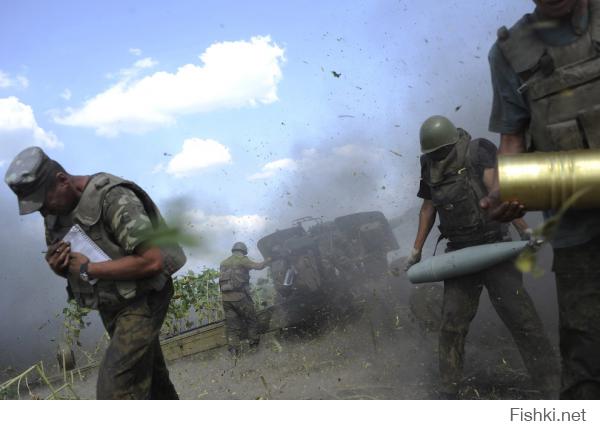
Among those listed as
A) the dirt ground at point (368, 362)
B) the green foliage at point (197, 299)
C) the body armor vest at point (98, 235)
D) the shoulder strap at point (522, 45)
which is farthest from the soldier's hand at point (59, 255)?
the green foliage at point (197, 299)

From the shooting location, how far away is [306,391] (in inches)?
234

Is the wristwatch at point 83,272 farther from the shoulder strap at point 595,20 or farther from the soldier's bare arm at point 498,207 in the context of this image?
the shoulder strap at point 595,20

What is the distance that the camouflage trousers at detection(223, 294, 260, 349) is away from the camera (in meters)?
9.23

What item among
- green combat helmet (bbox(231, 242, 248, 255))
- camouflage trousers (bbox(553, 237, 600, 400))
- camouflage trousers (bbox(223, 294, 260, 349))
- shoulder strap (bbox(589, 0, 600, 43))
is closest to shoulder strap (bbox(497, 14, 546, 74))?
shoulder strap (bbox(589, 0, 600, 43))

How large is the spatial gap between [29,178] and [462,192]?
3.07 metres

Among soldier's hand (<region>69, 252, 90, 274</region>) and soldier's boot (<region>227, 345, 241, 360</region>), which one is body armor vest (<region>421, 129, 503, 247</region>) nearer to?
soldier's hand (<region>69, 252, 90, 274</region>)

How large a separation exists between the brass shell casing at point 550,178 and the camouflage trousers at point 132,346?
79.8 inches

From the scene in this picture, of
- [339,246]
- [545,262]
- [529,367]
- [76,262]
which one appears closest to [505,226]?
[529,367]

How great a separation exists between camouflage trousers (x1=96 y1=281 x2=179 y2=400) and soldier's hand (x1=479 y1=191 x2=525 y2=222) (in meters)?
1.93

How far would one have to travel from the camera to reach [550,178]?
2205 mm

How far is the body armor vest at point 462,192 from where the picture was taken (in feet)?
15.5

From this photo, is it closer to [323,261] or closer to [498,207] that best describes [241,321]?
[323,261]
